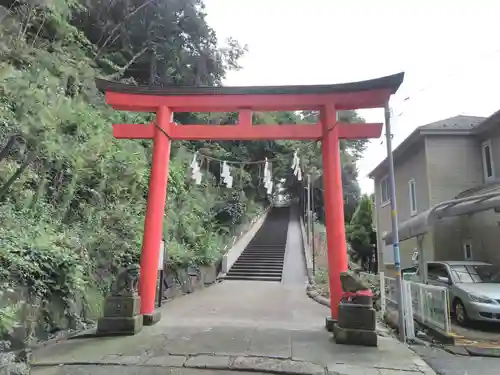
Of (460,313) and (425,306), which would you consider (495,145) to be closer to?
(460,313)

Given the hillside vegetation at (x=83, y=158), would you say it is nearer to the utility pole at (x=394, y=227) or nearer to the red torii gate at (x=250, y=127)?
the red torii gate at (x=250, y=127)

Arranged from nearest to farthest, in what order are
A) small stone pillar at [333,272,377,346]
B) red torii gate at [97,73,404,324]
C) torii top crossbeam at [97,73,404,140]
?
small stone pillar at [333,272,377,346] < red torii gate at [97,73,404,324] < torii top crossbeam at [97,73,404,140]

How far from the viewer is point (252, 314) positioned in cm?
884

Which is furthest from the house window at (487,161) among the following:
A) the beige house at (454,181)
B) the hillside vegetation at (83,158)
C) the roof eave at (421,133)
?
the hillside vegetation at (83,158)

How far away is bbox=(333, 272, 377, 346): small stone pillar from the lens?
592 cm

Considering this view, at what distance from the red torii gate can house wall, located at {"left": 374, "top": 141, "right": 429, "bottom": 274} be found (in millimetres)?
7957

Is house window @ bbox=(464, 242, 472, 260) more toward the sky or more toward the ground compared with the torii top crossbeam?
more toward the ground

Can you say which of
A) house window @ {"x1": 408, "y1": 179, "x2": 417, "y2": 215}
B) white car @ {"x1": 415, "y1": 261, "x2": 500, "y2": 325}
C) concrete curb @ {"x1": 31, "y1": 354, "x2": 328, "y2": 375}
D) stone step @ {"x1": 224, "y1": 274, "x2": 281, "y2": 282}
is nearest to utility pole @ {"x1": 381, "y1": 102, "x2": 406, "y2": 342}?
white car @ {"x1": 415, "y1": 261, "x2": 500, "y2": 325}

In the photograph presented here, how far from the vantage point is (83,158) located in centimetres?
959

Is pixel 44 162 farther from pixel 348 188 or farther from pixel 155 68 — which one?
pixel 348 188

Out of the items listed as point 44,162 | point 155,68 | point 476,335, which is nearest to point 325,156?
point 476,335

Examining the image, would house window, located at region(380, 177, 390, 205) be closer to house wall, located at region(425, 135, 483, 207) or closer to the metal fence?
house wall, located at region(425, 135, 483, 207)

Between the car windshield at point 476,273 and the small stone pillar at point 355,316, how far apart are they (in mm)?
4180

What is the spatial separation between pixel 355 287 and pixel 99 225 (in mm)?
6342
